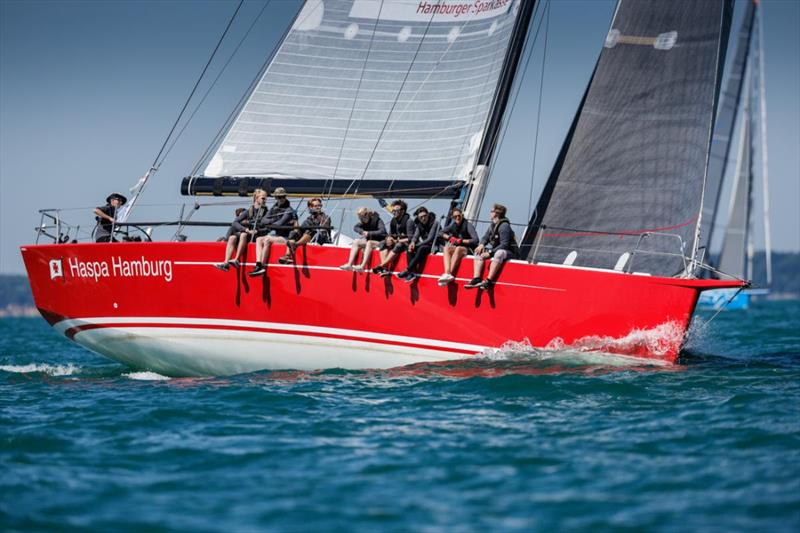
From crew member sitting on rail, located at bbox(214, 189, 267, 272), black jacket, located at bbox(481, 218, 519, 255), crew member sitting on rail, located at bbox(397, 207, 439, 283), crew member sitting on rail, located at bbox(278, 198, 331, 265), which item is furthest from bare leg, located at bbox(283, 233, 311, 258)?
black jacket, located at bbox(481, 218, 519, 255)

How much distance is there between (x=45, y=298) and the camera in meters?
13.4

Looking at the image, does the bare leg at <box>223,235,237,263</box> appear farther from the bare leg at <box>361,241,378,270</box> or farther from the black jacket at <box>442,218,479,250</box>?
the black jacket at <box>442,218,479,250</box>

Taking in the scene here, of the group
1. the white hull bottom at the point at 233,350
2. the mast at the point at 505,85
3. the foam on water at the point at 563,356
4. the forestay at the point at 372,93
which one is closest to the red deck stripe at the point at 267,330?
the white hull bottom at the point at 233,350

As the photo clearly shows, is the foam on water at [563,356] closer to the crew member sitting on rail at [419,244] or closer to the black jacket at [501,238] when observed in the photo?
the black jacket at [501,238]

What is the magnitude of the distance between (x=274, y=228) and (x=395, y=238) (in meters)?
1.50

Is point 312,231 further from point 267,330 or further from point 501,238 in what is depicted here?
point 501,238

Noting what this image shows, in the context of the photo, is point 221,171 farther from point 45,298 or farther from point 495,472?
point 495,472

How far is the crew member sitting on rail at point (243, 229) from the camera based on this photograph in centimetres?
1194

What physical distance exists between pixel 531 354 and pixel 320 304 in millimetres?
2596

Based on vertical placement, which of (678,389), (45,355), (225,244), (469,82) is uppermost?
(469,82)

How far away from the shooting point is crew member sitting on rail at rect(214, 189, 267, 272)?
470 inches

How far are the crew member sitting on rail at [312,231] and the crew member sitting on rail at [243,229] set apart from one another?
47 cm

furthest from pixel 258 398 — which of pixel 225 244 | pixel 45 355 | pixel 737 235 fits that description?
pixel 737 235

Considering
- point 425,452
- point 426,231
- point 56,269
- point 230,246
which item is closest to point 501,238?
point 426,231
